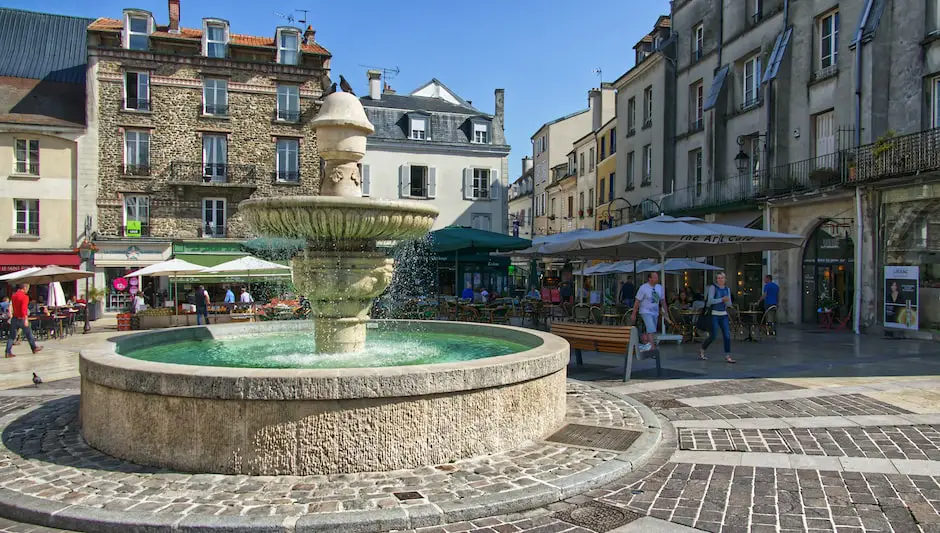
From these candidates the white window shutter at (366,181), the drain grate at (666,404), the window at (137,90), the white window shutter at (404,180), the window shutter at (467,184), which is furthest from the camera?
the window shutter at (467,184)

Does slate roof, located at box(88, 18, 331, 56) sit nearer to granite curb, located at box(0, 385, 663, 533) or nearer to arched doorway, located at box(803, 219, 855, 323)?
arched doorway, located at box(803, 219, 855, 323)

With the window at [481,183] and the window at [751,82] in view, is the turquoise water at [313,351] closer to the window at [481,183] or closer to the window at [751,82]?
the window at [751,82]

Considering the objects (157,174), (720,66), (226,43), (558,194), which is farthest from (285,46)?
(558,194)

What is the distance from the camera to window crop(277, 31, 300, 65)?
33250 mm

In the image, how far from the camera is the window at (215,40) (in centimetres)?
3231

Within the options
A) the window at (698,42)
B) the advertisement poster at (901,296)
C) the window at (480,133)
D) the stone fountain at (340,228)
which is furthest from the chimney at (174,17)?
the advertisement poster at (901,296)

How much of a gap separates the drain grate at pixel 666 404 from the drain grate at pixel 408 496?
4.02m

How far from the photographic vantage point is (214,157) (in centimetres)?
3212

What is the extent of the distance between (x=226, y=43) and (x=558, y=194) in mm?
27556

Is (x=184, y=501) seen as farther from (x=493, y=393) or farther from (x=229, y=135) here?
(x=229, y=135)

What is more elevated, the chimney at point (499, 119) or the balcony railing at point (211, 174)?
the chimney at point (499, 119)

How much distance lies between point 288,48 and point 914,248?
29.4m

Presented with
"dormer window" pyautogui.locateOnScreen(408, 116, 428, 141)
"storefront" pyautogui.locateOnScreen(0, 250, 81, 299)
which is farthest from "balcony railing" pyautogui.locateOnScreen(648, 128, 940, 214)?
"storefront" pyautogui.locateOnScreen(0, 250, 81, 299)

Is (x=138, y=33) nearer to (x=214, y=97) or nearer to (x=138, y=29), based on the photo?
(x=138, y=29)
